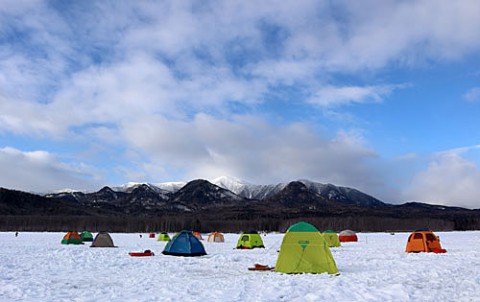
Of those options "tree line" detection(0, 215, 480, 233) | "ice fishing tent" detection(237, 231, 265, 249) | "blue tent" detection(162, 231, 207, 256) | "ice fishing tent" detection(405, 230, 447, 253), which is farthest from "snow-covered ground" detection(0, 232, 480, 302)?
"tree line" detection(0, 215, 480, 233)

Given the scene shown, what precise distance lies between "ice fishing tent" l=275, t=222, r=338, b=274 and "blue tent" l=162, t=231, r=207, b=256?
10.2 meters

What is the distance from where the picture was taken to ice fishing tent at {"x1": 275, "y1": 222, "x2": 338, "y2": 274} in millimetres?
16234

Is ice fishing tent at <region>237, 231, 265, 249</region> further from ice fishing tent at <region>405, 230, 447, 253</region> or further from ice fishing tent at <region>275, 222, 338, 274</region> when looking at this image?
ice fishing tent at <region>275, 222, 338, 274</region>

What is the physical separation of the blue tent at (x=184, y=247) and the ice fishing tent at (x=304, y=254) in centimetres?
1021

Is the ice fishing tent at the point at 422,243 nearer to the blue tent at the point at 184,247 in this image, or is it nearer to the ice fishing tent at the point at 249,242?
the ice fishing tent at the point at 249,242

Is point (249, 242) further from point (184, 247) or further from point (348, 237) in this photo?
point (348, 237)

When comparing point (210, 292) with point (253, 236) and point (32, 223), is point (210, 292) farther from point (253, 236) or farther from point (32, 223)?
point (32, 223)

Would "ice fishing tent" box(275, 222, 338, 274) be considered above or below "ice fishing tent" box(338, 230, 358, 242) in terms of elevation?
below

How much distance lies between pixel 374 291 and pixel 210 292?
459 cm

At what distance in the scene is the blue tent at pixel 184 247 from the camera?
25.9 meters

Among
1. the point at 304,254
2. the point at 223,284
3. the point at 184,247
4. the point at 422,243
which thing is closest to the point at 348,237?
the point at 422,243

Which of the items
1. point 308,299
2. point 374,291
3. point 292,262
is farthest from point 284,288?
point 292,262

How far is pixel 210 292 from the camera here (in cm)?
1184

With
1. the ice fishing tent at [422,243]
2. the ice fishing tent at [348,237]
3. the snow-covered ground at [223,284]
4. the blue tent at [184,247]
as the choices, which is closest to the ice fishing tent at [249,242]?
the blue tent at [184,247]
